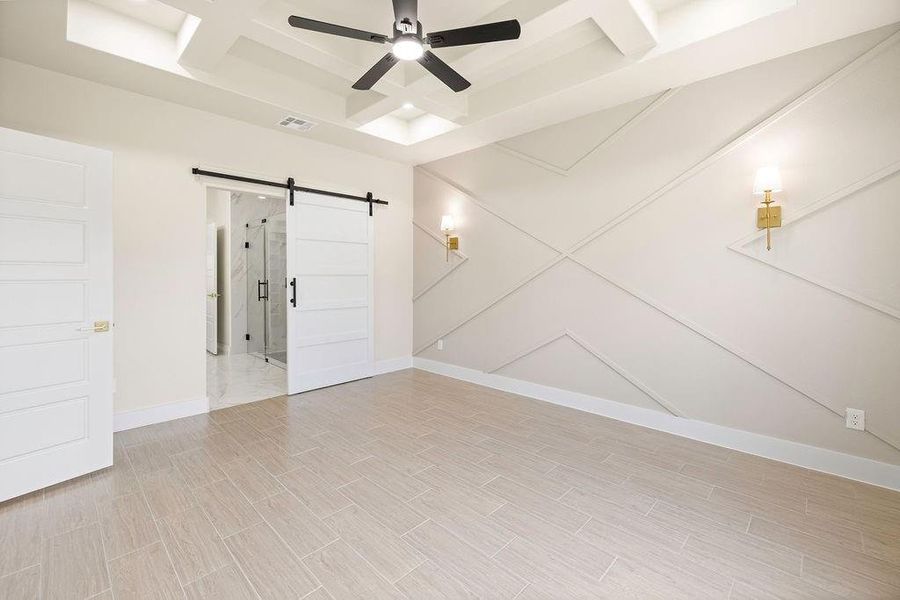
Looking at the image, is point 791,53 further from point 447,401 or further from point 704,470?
point 447,401

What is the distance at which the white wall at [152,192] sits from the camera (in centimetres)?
312

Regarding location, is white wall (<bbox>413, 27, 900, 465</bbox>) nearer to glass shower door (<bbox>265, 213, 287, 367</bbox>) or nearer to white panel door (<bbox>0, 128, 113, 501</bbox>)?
glass shower door (<bbox>265, 213, 287, 367</bbox>)

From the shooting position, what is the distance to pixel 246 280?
6754 mm

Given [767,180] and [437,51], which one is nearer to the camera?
[767,180]

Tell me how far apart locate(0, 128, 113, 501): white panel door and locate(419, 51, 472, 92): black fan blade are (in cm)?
228

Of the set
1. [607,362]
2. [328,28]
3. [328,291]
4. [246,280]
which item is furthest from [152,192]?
[607,362]

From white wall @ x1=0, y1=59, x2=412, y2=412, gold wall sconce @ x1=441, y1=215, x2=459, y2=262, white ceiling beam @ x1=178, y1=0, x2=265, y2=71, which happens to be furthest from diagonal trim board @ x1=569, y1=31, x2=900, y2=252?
white wall @ x1=0, y1=59, x2=412, y2=412

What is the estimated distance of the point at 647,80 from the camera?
3244 millimetres

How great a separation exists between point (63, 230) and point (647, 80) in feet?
14.4

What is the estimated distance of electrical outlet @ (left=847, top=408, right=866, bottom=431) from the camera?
268 cm

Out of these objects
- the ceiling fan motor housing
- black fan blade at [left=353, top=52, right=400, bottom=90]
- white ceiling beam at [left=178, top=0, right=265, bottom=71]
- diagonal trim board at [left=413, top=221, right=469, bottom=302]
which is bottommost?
→ diagonal trim board at [left=413, top=221, right=469, bottom=302]

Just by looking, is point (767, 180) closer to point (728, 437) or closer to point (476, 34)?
point (728, 437)

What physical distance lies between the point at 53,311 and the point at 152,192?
1.48 metres

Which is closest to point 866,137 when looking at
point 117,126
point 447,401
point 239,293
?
point 447,401
